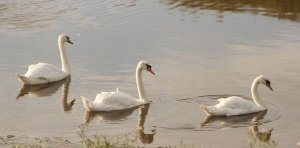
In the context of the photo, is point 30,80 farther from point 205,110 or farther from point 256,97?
point 256,97

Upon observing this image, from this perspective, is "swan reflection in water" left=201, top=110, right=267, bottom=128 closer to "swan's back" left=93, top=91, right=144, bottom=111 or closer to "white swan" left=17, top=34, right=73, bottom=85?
"swan's back" left=93, top=91, right=144, bottom=111

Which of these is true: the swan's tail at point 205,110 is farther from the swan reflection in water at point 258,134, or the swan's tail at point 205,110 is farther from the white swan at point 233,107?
the swan reflection in water at point 258,134

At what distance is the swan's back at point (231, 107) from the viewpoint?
13844 millimetres

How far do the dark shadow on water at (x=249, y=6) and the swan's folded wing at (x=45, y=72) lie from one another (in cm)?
895

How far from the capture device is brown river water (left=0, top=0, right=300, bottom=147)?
13320 mm

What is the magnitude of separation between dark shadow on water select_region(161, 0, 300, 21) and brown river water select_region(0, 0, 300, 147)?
4 cm

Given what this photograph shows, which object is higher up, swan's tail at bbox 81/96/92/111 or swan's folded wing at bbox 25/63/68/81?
A: swan's tail at bbox 81/96/92/111

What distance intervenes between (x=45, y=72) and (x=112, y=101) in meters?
2.87

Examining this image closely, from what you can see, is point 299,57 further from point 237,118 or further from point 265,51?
point 237,118

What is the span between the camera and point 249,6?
25.6 m

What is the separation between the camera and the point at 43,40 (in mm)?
21078

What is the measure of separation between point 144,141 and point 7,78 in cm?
577

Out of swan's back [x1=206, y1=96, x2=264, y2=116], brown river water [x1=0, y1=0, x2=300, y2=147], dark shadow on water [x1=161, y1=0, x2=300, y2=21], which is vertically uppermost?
swan's back [x1=206, y1=96, x2=264, y2=116]

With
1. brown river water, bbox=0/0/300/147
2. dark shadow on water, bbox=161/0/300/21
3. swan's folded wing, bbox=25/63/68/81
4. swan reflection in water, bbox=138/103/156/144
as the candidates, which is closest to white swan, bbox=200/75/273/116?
A: brown river water, bbox=0/0/300/147
